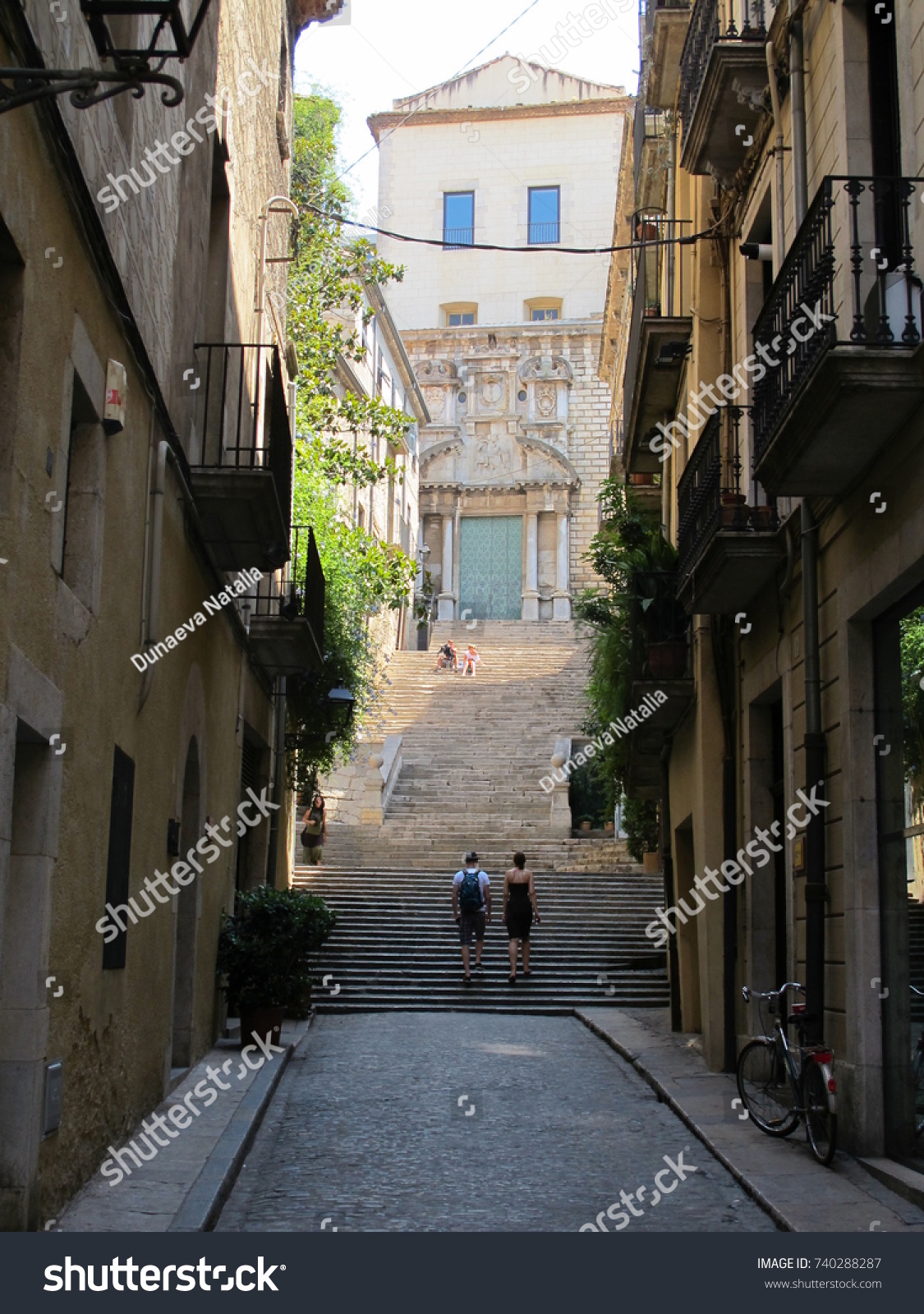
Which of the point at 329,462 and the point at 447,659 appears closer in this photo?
the point at 329,462

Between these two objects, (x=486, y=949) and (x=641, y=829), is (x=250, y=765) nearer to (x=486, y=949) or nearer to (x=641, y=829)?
(x=486, y=949)

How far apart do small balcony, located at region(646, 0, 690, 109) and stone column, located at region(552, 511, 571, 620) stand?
105ft

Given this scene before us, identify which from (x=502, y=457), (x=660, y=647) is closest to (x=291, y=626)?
(x=660, y=647)

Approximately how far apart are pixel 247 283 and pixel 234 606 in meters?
3.51

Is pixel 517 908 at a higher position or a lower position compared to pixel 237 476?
lower

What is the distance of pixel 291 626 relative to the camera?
14.9 metres

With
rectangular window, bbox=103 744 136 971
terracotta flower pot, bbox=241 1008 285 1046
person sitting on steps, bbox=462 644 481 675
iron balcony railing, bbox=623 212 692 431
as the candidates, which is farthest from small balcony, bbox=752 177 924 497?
person sitting on steps, bbox=462 644 481 675

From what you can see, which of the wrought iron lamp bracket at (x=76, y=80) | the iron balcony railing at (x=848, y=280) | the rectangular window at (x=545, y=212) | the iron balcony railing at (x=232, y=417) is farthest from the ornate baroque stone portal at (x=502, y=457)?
the wrought iron lamp bracket at (x=76, y=80)

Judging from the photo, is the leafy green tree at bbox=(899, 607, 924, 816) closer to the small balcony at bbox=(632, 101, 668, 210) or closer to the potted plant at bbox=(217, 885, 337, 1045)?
the potted plant at bbox=(217, 885, 337, 1045)

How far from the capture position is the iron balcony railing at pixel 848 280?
7730 mm

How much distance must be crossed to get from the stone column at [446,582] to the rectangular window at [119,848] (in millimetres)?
40197

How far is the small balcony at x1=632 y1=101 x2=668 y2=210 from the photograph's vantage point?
18484 millimetres

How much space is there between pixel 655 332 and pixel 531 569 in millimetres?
35081

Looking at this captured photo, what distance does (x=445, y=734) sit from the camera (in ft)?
A: 105
